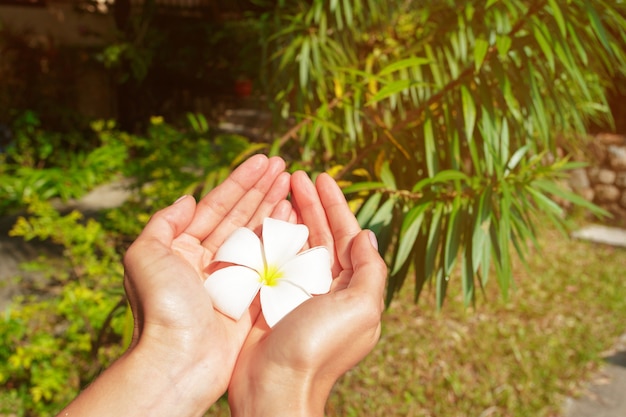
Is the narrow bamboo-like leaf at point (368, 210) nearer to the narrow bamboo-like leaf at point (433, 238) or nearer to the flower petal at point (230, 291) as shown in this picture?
the narrow bamboo-like leaf at point (433, 238)

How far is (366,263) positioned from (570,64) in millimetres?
1003

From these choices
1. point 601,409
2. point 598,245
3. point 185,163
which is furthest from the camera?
point 598,245

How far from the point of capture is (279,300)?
1.45m

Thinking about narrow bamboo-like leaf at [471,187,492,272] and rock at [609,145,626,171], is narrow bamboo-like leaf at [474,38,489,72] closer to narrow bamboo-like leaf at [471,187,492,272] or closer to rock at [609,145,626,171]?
narrow bamboo-like leaf at [471,187,492,272]

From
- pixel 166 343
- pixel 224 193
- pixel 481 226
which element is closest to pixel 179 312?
pixel 166 343

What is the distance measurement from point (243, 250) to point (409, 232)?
548mm

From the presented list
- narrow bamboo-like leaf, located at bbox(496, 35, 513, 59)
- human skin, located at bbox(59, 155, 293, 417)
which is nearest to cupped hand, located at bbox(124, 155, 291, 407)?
human skin, located at bbox(59, 155, 293, 417)

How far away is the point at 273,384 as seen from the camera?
127 centimetres

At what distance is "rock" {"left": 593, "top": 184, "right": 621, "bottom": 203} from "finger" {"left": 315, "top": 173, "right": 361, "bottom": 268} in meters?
5.00

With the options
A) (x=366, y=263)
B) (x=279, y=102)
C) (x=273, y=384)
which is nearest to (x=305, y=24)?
(x=279, y=102)

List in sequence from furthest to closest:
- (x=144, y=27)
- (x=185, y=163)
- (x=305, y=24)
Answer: (x=144, y=27) < (x=185, y=163) < (x=305, y=24)

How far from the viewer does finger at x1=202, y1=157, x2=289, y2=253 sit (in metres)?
1.66

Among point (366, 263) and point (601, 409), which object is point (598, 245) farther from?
point (366, 263)

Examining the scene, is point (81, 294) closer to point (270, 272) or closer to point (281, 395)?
point (270, 272)
